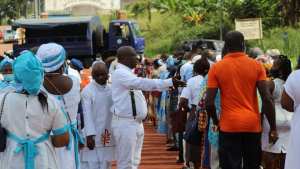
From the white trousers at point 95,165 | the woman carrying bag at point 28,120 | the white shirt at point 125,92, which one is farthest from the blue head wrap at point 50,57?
the white trousers at point 95,165

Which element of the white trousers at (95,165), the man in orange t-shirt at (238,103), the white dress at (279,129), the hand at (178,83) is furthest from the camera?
the white trousers at (95,165)

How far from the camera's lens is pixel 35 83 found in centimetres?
574

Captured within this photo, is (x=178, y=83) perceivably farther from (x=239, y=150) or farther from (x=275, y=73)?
(x=275, y=73)

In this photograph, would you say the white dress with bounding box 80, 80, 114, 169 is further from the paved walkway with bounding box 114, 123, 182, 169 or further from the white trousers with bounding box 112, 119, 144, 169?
the paved walkway with bounding box 114, 123, 182, 169

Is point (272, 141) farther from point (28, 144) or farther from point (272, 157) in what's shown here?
point (28, 144)

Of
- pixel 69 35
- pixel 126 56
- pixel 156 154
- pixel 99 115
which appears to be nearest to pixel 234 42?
pixel 126 56

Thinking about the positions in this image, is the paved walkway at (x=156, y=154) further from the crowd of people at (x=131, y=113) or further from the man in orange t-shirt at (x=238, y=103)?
the man in orange t-shirt at (x=238, y=103)

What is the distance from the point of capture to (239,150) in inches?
317

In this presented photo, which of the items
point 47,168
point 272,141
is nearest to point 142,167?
point 272,141

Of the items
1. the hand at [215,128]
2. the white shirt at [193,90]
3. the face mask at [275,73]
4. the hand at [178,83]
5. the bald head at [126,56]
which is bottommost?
the hand at [215,128]

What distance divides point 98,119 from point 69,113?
2025 millimetres

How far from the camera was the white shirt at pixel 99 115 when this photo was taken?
364 inches

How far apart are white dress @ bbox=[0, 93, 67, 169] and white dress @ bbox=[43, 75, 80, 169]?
0.37 m

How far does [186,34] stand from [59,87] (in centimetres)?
4464
